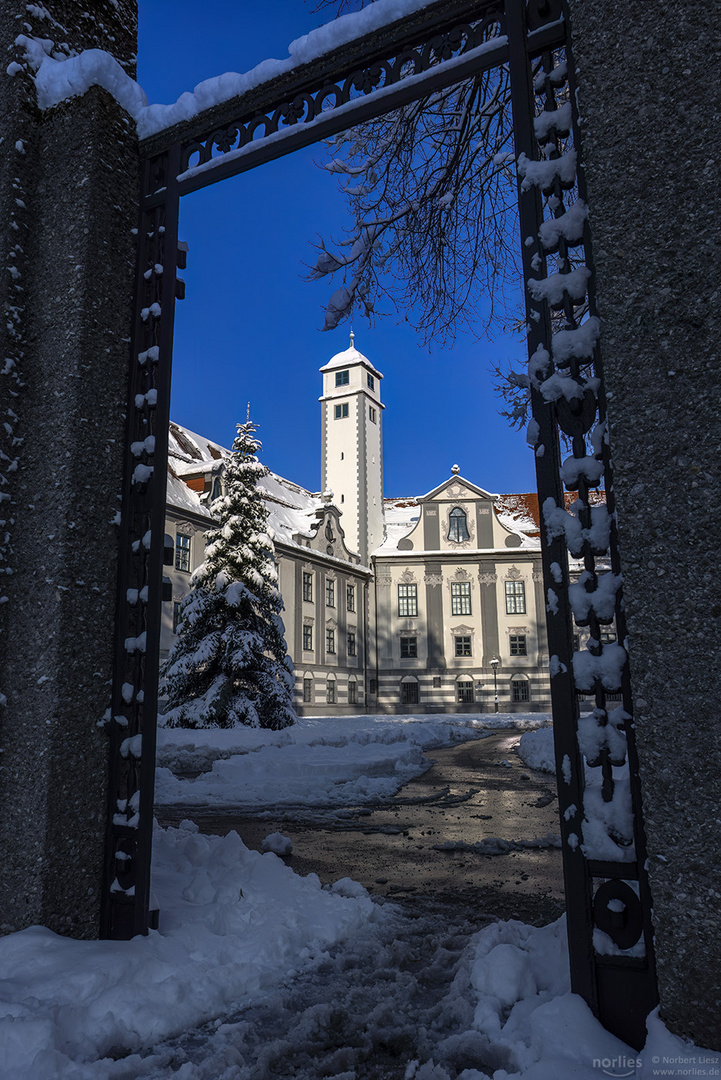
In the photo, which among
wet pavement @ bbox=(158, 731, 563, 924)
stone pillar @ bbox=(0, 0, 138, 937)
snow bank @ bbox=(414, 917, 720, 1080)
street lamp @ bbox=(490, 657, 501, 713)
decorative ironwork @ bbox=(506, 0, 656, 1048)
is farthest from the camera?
street lamp @ bbox=(490, 657, 501, 713)

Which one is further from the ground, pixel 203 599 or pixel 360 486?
pixel 360 486

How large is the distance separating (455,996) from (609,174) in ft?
10.5

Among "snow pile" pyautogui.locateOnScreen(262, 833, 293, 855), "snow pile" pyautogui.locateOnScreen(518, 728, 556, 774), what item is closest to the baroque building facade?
"snow pile" pyautogui.locateOnScreen(518, 728, 556, 774)

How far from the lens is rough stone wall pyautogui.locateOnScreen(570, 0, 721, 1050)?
208 cm

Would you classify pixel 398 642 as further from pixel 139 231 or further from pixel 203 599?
pixel 139 231

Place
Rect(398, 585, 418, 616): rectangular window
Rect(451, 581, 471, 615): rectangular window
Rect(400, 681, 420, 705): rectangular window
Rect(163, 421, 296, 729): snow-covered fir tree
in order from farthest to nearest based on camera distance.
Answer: Rect(398, 585, 418, 616): rectangular window < Rect(451, 581, 471, 615): rectangular window < Rect(400, 681, 420, 705): rectangular window < Rect(163, 421, 296, 729): snow-covered fir tree

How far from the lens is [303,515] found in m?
38.0

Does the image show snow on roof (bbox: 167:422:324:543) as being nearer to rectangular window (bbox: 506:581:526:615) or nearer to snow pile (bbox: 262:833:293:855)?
rectangular window (bbox: 506:581:526:615)

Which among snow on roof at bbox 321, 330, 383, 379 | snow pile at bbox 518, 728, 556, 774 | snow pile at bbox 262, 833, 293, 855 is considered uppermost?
snow on roof at bbox 321, 330, 383, 379

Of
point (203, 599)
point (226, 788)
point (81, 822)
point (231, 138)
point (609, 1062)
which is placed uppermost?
point (231, 138)

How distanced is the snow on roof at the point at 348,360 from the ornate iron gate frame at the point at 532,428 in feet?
137

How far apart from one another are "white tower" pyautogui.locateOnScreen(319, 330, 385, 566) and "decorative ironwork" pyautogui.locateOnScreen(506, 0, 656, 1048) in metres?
38.8

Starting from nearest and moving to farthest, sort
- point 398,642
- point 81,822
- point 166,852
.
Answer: point 81,822
point 166,852
point 398,642

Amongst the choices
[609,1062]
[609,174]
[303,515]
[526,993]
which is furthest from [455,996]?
[303,515]
